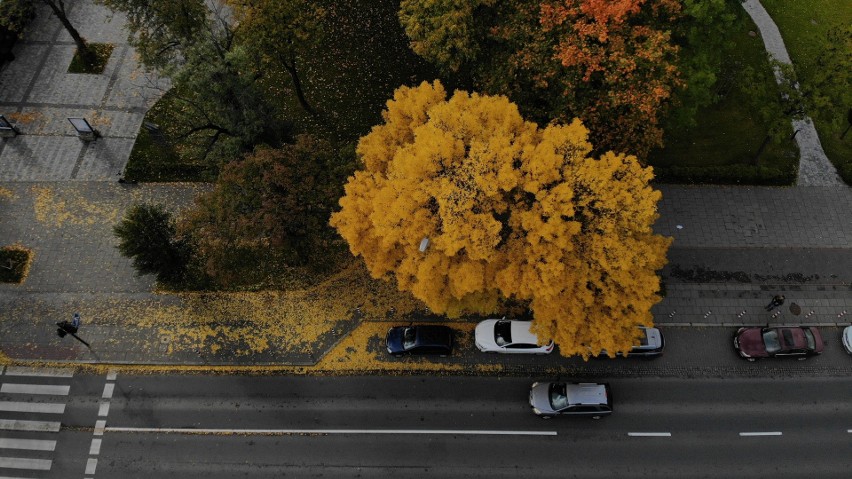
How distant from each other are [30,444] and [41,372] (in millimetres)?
3992

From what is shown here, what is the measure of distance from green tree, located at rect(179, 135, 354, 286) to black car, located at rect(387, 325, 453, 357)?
7026 millimetres

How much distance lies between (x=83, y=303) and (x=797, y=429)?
42832 mm

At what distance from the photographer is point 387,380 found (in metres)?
31.3

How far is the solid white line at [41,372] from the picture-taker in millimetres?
31047

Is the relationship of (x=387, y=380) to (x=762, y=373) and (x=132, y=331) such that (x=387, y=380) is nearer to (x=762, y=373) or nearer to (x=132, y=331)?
(x=132, y=331)

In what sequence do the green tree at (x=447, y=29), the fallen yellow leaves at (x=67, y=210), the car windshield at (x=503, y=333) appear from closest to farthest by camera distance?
the green tree at (x=447, y=29) < the car windshield at (x=503, y=333) < the fallen yellow leaves at (x=67, y=210)

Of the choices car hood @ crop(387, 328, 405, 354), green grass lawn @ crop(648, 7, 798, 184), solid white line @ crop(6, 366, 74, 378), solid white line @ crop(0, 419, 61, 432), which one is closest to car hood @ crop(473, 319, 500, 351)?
car hood @ crop(387, 328, 405, 354)

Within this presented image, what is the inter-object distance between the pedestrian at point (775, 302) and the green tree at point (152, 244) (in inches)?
1427

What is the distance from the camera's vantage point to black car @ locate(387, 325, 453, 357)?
102ft

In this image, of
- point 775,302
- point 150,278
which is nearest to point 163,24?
point 150,278

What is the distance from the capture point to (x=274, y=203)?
27.9m

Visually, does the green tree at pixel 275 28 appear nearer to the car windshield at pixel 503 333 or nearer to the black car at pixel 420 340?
the black car at pixel 420 340

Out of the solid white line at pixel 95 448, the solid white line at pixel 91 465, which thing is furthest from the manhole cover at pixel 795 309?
the solid white line at pixel 91 465

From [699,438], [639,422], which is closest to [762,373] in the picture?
[699,438]
